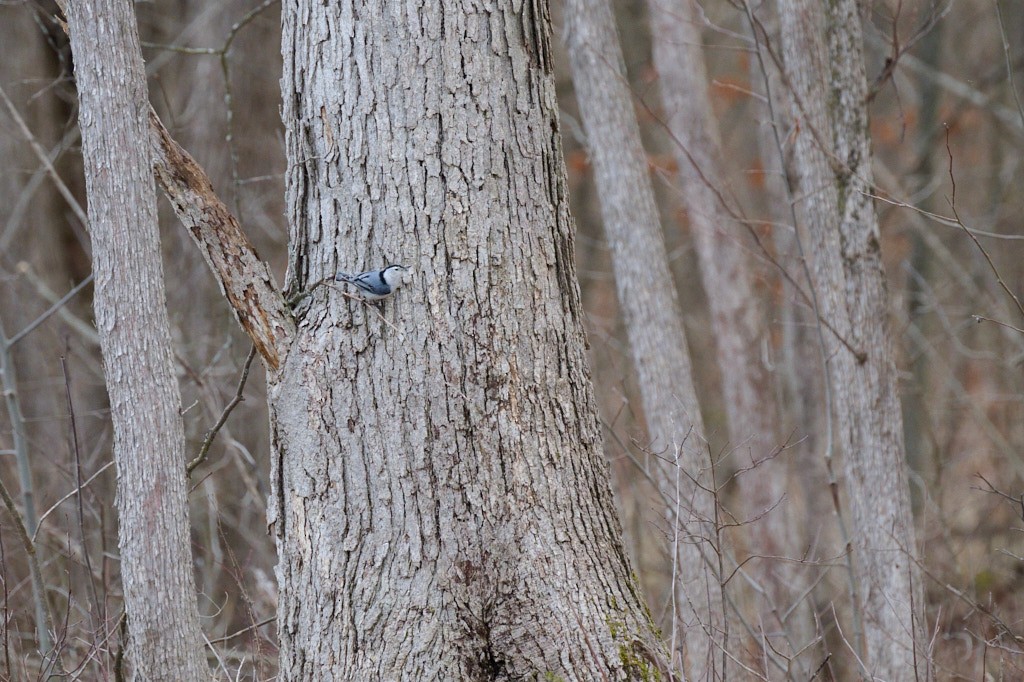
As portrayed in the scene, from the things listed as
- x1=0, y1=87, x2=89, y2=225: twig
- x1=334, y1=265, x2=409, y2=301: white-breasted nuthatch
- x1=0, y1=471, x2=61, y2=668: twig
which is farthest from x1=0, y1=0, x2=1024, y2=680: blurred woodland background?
x1=334, y1=265, x2=409, y2=301: white-breasted nuthatch

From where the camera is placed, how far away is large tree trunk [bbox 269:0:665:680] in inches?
97.4

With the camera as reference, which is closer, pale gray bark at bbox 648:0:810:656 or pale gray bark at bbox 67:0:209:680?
pale gray bark at bbox 67:0:209:680

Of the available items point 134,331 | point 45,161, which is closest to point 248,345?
point 45,161

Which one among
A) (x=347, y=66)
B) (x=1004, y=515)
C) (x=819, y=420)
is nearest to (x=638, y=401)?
(x=819, y=420)

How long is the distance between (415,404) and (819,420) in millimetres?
5714

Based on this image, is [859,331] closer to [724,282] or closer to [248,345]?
[724,282]

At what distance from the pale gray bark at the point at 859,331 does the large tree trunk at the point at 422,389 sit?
6.08 ft

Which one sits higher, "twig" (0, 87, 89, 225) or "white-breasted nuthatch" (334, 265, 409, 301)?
"twig" (0, 87, 89, 225)

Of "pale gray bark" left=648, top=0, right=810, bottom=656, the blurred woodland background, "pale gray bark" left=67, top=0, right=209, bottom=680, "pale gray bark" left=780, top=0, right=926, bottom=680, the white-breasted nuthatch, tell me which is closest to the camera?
the white-breasted nuthatch

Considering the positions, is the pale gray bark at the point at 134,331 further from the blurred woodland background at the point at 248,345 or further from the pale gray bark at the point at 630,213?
the pale gray bark at the point at 630,213

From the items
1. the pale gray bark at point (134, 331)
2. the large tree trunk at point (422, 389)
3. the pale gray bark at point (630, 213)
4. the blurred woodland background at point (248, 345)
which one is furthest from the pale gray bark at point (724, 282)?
the pale gray bark at point (134, 331)

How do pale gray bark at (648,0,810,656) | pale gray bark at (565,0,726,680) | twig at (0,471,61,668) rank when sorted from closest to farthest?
twig at (0,471,61,668)
pale gray bark at (565,0,726,680)
pale gray bark at (648,0,810,656)

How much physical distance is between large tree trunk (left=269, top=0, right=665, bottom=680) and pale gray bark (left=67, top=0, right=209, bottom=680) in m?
0.35

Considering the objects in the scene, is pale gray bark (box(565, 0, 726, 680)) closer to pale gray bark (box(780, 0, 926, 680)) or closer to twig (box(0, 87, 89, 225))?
pale gray bark (box(780, 0, 926, 680))
